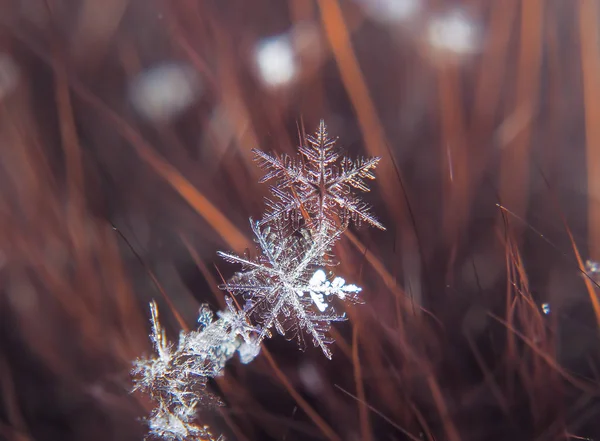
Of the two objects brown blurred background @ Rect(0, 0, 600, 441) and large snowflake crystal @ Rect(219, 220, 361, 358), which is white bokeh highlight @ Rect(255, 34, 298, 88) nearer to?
brown blurred background @ Rect(0, 0, 600, 441)

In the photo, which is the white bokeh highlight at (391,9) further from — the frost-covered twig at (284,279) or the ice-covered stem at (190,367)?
the ice-covered stem at (190,367)

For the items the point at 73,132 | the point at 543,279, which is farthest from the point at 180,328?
the point at 543,279

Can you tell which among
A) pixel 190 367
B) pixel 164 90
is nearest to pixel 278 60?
pixel 164 90

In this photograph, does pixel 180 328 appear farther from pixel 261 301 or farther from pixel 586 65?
pixel 586 65

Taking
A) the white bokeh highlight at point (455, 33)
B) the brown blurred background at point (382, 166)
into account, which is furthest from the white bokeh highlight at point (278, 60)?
the white bokeh highlight at point (455, 33)

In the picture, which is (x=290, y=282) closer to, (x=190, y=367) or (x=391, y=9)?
(x=190, y=367)

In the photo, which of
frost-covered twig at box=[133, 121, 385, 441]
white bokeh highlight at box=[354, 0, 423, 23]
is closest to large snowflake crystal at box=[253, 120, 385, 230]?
frost-covered twig at box=[133, 121, 385, 441]
